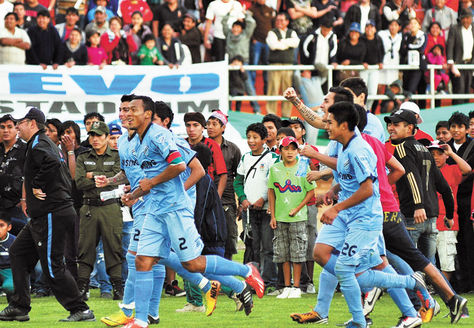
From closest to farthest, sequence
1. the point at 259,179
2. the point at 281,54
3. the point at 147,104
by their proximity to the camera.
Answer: the point at 147,104, the point at 259,179, the point at 281,54

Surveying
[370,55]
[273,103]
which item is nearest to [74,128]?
[273,103]

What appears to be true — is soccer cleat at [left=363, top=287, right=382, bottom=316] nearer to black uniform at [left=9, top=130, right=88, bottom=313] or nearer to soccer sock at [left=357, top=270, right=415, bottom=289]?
soccer sock at [left=357, top=270, right=415, bottom=289]

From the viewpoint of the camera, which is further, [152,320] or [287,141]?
[287,141]

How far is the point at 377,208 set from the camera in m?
8.66

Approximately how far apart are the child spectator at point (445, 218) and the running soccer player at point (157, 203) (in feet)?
14.3

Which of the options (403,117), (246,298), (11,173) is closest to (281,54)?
(11,173)

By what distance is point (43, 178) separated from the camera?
991cm

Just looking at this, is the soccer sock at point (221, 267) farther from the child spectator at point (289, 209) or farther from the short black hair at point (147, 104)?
the child spectator at point (289, 209)

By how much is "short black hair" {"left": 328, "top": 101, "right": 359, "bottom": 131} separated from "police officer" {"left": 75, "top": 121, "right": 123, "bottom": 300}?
440 cm

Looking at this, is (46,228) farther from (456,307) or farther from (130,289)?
(456,307)

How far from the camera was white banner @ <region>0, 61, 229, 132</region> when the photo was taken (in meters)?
17.3

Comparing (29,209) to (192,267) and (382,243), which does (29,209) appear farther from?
(382,243)

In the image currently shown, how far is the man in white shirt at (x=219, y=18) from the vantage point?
2052cm

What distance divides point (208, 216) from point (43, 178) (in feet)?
6.82
